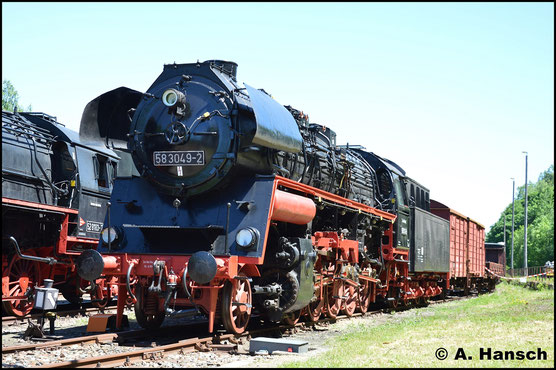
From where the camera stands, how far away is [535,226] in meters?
79.4

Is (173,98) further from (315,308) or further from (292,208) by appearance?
(315,308)

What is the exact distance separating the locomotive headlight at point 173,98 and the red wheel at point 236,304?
9.36 ft

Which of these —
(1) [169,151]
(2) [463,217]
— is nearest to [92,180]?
(1) [169,151]

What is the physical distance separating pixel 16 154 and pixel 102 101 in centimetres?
245

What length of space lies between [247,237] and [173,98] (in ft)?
8.12

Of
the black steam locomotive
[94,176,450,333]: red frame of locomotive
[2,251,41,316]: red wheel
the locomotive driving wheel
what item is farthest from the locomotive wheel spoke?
[2,251,41,316]: red wheel

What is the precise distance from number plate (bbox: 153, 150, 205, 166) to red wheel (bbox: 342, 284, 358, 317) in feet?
16.2

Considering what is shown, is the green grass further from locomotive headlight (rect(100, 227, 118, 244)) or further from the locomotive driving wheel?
locomotive headlight (rect(100, 227, 118, 244))

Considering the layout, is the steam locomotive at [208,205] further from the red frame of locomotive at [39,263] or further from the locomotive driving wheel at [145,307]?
the red frame of locomotive at [39,263]

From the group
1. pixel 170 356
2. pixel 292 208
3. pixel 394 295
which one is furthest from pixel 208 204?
pixel 394 295

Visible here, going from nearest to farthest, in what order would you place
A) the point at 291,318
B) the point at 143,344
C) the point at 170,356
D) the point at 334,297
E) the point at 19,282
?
the point at 170,356 < the point at 143,344 < the point at 291,318 < the point at 334,297 < the point at 19,282

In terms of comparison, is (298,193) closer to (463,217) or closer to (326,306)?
(326,306)

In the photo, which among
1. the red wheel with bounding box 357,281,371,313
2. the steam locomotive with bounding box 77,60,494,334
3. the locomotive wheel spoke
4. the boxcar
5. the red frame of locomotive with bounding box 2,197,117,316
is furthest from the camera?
the boxcar

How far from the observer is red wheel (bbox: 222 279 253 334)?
913 centimetres
